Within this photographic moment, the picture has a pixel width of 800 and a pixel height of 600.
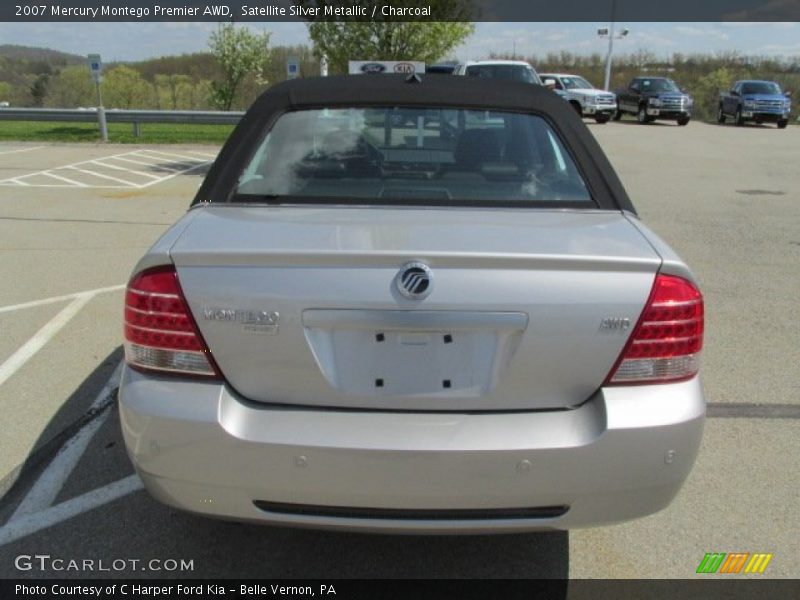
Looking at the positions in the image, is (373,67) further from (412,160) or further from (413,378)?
(413,378)

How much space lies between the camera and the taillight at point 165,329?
214cm

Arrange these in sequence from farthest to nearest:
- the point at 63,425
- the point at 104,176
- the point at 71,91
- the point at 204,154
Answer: the point at 71,91 → the point at 204,154 → the point at 104,176 → the point at 63,425

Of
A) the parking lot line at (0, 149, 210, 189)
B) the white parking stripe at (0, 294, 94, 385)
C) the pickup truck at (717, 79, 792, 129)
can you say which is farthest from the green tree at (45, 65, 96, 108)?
the white parking stripe at (0, 294, 94, 385)

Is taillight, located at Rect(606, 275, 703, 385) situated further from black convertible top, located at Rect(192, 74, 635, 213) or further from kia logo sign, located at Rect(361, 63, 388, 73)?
kia logo sign, located at Rect(361, 63, 388, 73)

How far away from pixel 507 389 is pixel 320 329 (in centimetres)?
58

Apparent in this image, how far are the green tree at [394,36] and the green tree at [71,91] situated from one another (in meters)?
25.5

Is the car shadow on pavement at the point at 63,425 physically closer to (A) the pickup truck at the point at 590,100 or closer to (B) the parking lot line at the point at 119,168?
(B) the parking lot line at the point at 119,168

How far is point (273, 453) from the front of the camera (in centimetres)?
206

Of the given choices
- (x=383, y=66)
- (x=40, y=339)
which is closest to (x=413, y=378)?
(x=40, y=339)

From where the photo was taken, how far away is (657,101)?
2812 cm

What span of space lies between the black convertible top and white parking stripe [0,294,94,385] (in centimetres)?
239

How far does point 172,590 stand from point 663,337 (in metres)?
1.92

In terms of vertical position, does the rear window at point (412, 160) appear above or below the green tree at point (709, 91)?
below

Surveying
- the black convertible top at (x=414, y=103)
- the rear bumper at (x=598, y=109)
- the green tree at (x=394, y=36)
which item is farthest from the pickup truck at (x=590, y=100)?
the black convertible top at (x=414, y=103)
